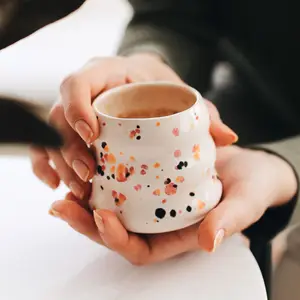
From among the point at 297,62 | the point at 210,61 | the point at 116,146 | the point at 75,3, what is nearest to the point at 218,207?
the point at 116,146

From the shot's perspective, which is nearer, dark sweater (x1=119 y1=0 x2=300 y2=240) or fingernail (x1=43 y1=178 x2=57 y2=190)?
fingernail (x1=43 y1=178 x2=57 y2=190)

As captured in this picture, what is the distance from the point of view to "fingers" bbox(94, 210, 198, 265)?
0.52 m

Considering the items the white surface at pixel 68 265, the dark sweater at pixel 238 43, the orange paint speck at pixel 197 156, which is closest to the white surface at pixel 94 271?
the white surface at pixel 68 265

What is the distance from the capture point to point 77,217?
54 cm

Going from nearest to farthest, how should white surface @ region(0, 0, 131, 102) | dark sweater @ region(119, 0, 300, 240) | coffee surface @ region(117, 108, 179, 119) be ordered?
white surface @ region(0, 0, 131, 102) < coffee surface @ region(117, 108, 179, 119) < dark sweater @ region(119, 0, 300, 240)

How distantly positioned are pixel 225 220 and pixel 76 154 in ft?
0.50

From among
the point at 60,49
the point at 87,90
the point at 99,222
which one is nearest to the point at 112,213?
the point at 99,222

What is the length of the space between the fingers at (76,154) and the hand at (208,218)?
35mm

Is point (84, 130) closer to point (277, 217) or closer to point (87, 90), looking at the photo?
point (87, 90)

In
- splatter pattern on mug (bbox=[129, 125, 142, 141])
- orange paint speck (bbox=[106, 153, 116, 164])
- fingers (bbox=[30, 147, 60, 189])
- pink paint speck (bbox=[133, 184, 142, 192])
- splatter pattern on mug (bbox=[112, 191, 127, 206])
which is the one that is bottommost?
fingers (bbox=[30, 147, 60, 189])

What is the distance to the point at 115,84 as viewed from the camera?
25.3 inches

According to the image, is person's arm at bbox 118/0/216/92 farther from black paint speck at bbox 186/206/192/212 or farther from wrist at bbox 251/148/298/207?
black paint speck at bbox 186/206/192/212

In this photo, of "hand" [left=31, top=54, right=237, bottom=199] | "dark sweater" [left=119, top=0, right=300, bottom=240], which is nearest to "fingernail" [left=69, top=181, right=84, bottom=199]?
"hand" [left=31, top=54, right=237, bottom=199]

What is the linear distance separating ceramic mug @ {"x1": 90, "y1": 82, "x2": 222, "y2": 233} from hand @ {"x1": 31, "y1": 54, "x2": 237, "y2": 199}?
15 mm
